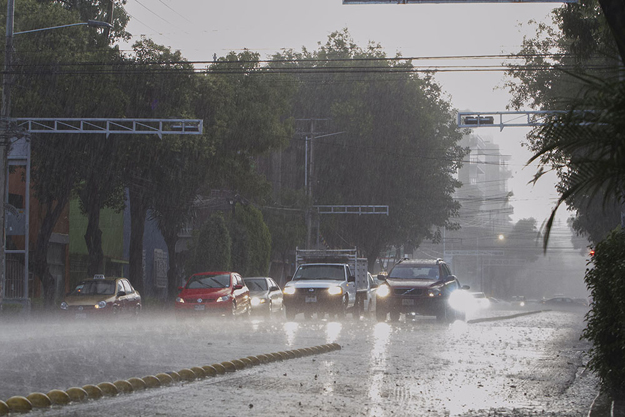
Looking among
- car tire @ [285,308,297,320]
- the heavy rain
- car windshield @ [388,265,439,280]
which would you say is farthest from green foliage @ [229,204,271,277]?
car windshield @ [388,265,439,280]

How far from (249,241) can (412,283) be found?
65.4ft

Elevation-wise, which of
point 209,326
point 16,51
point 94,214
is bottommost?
point 209,326

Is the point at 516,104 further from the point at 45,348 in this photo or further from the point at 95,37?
the point at 45,348

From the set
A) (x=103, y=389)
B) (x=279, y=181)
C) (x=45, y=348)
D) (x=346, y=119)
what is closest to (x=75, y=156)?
(x=45, y=348)

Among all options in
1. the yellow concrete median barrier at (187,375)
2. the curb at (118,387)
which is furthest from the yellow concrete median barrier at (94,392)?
the yellow concrete median barrier at (187,375)

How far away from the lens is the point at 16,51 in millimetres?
28766

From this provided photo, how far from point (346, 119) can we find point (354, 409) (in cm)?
5125

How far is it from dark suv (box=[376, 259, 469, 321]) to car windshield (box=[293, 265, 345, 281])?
2.42 m

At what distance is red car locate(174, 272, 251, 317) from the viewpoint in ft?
96.5

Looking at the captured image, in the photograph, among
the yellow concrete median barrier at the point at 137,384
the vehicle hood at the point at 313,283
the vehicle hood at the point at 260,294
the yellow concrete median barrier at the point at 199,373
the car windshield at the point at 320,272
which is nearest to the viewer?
the yellow concrete median barrier at the point at 137,384

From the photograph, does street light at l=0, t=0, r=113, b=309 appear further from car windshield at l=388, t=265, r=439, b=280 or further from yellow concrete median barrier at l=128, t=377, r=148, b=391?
yellow concrete median barrier at l=128, t=377, r=148, b=391

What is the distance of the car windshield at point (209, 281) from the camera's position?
30.8 meters

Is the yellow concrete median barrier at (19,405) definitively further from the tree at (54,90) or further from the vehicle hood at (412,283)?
the vehicle hood at (412,283)

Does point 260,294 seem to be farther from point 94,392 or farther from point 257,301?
point 94,392
